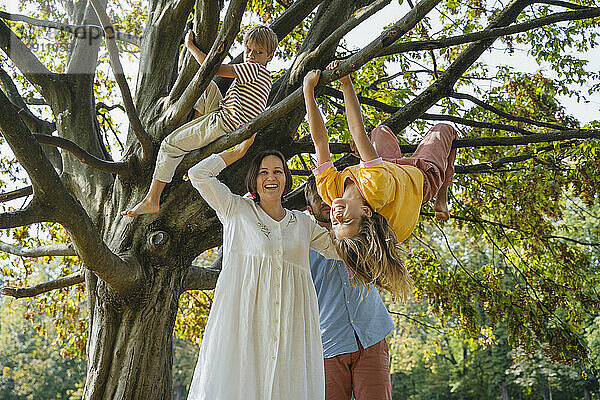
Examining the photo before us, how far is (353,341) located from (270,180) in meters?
1.09

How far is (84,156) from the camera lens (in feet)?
13.3

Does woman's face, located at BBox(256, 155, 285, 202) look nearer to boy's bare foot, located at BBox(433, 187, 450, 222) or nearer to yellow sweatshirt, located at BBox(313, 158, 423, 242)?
yellow sweatshirt, located at BBox(313, 158, 423, 242)

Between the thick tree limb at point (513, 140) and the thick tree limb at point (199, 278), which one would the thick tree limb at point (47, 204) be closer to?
the thick tree limb at point (199, 278)

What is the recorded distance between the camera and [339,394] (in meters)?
3.40

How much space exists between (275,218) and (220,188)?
0.37 m

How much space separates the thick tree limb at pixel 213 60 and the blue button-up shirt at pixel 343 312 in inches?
52.7

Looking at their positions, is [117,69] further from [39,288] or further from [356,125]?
[39,288]

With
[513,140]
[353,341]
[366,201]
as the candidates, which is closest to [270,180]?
[366,201]

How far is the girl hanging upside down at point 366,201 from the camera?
10.5ft

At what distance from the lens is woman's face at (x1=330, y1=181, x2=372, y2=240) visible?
10.8ft

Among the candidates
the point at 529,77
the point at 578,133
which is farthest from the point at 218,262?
the point at 529,77

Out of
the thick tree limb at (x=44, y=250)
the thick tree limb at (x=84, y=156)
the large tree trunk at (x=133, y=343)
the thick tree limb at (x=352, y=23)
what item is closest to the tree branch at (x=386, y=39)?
the thick tree limb at (x=352, y=23)

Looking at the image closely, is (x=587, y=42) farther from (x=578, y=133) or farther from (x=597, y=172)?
(x=578, y=133)

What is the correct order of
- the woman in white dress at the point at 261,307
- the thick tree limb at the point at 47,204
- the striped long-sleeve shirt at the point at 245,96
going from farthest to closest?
1. the striped long-sleeve shirt at the point at 245,96
2. the thick tree limb at the point at 47,204
3. the woman in white dress at the point at 261,307
